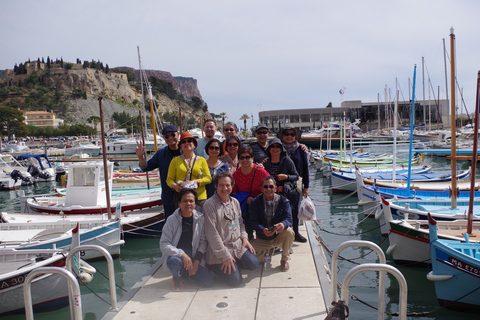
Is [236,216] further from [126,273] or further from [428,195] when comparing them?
[428,195]

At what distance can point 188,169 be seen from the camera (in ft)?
20.0

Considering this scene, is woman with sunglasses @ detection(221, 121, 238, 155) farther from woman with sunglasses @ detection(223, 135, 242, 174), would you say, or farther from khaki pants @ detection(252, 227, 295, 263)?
khaki pants @ detection(252, 227, 295, 263)

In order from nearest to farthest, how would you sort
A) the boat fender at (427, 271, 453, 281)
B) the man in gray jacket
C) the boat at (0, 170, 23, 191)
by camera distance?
the man in gray jacket, the boat fender at (427, 271, 453, 281), the boat at (0, 170, 23, 191)

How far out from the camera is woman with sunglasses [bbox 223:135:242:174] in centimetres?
677

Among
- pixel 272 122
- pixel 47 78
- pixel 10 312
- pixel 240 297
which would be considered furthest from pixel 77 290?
pixel 47 78

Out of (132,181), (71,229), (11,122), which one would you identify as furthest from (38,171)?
(11,122)

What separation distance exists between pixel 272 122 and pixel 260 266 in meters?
87.0

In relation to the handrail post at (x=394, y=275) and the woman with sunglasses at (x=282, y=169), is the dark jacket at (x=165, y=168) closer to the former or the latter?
the woman with sunglasses at (x=282, y=169)

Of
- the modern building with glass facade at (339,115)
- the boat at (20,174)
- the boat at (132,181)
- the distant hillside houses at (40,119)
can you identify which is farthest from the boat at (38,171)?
the distant hillside houses at (40,119)

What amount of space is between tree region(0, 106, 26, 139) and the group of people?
9183 cm

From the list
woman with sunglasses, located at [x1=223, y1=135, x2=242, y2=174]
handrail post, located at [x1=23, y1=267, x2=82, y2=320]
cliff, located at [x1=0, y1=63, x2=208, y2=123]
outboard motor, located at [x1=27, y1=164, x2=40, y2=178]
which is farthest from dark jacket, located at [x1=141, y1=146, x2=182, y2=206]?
cliff, located at [x1=0, y1=63, x2=208, y2=123]

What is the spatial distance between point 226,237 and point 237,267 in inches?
17.7

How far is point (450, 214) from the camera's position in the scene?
12.2 metres

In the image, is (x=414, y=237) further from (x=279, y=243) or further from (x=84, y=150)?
(x=84, y=150)
